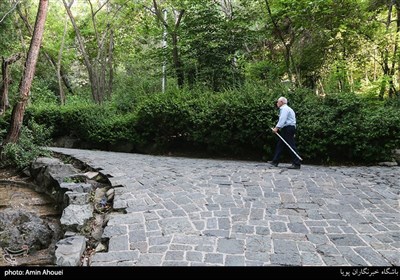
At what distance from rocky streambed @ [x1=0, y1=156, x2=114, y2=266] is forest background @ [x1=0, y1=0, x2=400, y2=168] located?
6.08 ft

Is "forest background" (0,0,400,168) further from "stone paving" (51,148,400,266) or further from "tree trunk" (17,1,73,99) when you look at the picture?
"stone paving" (51,148,400,266)

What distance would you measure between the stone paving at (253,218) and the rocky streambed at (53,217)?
29 centimetres

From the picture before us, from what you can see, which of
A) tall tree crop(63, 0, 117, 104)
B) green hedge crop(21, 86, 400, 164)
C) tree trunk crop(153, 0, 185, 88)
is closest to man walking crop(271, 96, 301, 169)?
green hedge crop(21, 86, 400, 164)

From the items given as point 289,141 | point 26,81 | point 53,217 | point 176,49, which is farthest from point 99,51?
point 53,217

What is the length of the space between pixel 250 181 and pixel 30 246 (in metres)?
4.23

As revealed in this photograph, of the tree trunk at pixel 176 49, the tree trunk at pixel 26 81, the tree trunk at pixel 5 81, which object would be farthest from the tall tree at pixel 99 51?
the tree trunk at pixel 5 81

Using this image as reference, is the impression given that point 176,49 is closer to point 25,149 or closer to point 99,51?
point 25,149

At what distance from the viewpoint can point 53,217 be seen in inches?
236

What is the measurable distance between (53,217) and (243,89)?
6.77 m

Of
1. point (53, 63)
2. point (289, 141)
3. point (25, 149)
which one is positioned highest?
point (53, 63)

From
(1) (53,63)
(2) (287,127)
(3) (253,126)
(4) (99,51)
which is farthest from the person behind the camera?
(1) (53,63)

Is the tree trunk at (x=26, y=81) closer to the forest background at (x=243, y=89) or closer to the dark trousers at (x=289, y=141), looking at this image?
the forest background at (x=243, y=89)

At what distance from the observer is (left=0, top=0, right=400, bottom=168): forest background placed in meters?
8.84
